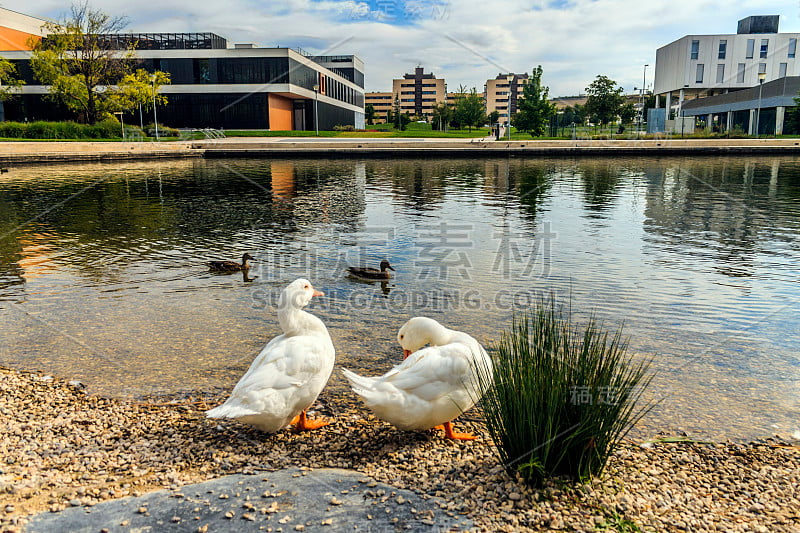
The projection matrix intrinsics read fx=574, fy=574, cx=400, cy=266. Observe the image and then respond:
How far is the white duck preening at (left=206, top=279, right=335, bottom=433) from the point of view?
485cm

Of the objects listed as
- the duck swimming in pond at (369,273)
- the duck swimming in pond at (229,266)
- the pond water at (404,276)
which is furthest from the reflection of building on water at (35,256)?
the duck swimming in pond at (369,273)

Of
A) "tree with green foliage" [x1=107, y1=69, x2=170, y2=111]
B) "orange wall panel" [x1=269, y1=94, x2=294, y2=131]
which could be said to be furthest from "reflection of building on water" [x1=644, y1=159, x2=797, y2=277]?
"orange wall panel" [x1=269, y1=94, x2=294, y2=131]

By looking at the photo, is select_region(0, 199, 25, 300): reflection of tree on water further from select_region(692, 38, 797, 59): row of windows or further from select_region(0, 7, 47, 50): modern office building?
select_region(692, 38, 797, 59): row of windows

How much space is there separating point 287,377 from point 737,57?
349 ft

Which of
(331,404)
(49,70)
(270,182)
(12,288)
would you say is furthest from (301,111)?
(331,404)

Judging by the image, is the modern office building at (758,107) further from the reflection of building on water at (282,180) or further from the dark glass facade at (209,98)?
the dark glass facade at (209,98)

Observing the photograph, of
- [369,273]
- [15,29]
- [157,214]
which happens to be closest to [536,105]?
[157,214]

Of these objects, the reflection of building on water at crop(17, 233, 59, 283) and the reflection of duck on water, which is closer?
the reflection of duck on water

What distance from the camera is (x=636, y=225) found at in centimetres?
1823

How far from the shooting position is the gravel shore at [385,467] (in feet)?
12.7

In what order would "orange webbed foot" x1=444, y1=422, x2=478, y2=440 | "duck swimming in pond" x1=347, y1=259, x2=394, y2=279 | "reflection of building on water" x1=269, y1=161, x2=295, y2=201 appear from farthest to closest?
"reflection of building on water" x1=269, y1=161, x2=295, y2=201, "duck swimming in pond" x1=347, y1=259, x2=394, y2=279, "orange webbed foot" x1=444, y1=422, x2=478, y2=440

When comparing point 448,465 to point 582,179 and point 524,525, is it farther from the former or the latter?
point 582,179

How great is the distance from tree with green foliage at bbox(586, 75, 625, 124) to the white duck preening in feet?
230

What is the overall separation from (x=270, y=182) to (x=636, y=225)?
18.9 metres
